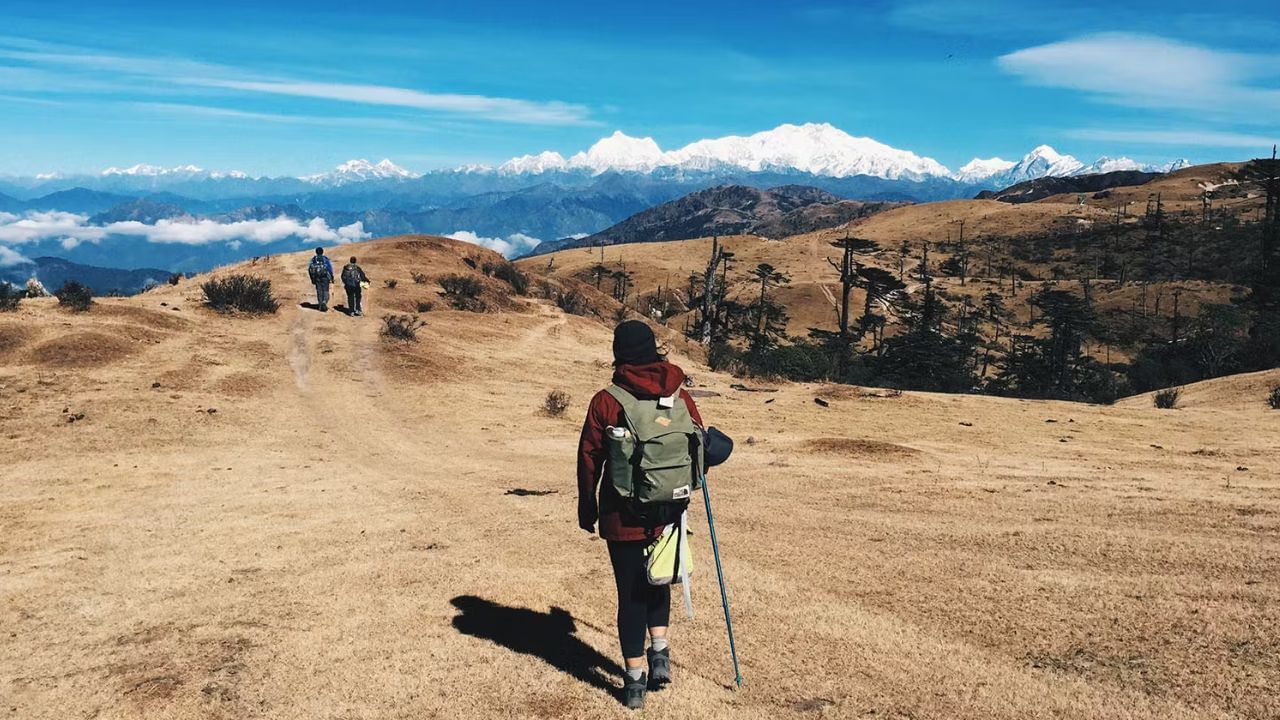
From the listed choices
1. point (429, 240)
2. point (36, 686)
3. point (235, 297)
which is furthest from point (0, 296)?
point (429, 240)

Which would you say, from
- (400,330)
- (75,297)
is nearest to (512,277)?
(400,330)

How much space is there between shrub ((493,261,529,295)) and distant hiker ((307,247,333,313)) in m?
15.2

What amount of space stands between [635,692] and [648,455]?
1.61 m

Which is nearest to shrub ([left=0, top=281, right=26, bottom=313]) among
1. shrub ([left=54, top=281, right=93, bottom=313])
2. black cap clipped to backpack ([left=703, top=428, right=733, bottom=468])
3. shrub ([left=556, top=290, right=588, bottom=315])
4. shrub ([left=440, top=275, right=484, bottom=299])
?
shrub ([left=54, top=281, right=93, bottom=313])

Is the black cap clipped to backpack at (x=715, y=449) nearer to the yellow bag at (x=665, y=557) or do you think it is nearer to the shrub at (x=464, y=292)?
the yellow bag at (x=665, y=557)

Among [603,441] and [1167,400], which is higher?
[603,441]

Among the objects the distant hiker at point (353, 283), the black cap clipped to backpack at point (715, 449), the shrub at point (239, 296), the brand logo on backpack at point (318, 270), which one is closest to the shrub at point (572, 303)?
the distant hiker at point (353, 283)

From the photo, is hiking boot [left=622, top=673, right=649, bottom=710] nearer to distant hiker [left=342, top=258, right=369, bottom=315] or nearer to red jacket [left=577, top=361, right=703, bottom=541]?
red jacket [left=577, top=361, right=703, bottom=541]

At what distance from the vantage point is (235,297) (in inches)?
1027

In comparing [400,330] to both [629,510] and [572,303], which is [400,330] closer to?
[572,303]

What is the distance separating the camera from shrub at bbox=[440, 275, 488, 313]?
3284 cm

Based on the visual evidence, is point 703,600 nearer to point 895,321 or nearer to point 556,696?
point 556,696

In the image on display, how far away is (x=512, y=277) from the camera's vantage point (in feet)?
146

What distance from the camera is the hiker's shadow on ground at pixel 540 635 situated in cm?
540
